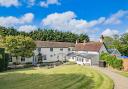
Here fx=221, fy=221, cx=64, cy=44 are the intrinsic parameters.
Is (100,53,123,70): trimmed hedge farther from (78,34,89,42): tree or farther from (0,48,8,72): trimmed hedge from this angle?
(78,34,89,42): tree

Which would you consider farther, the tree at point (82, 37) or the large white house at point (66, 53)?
the tree at point (82, 37)

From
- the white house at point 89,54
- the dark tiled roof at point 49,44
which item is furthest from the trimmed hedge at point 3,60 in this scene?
the white house at point 89,54

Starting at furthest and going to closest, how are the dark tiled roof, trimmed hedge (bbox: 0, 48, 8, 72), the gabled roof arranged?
the dark tiled roof < the gabled roof < trimmed hedge (bbox: 0, 48, 8, 72)

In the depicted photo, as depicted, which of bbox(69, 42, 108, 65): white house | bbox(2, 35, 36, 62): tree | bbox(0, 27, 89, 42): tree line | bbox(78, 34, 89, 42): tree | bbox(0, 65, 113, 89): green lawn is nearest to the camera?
bbox(0, 65, 113, 89): green lawn

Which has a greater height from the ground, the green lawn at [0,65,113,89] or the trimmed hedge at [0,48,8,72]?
the trimmed hedge at [0,48,8,72]

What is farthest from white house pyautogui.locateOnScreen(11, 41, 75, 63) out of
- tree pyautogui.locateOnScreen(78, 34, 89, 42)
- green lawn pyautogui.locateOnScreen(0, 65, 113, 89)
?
tree pyautogui.locateOnScreen(78, 34, 89, 42)

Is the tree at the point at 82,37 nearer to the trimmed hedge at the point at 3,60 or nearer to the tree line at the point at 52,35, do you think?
the tree line at the point at 52,35

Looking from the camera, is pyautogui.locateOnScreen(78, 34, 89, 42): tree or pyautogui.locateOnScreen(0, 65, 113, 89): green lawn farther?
pyautogui.locateOnScreen(78, 34, 89, 42): tree

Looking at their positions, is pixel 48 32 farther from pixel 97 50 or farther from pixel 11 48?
pixel 11 48

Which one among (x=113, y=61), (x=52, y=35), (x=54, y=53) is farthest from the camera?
(x=52, y=35)

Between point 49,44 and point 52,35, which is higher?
point 52,35

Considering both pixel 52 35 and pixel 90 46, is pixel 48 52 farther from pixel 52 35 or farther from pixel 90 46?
pixel 52 35

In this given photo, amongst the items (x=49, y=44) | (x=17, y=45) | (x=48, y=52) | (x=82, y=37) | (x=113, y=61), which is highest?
(x=82, y=37)

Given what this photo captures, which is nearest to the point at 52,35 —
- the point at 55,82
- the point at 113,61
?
the point at 113,61
